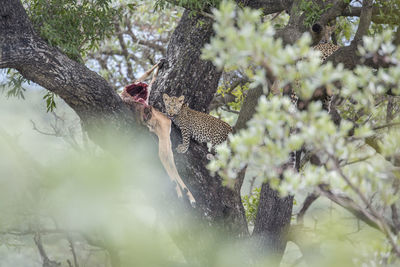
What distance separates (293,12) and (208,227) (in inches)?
69.6

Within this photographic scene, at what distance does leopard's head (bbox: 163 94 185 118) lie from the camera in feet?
12.6

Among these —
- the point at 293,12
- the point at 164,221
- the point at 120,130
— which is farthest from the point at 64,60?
the point at 293,12

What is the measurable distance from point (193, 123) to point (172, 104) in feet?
0.73

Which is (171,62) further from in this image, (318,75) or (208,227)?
(318,75)

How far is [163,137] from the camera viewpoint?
136 inches

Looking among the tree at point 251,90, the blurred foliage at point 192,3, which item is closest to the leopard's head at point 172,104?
the tree at point 251,90

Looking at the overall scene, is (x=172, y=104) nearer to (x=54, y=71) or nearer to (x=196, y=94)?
(x=196, y=94)

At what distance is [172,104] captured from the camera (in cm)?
388

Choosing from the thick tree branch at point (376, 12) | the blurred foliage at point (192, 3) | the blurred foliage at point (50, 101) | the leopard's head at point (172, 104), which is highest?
the blurred foliage at point (192, 3)

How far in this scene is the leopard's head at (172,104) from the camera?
12.6ft

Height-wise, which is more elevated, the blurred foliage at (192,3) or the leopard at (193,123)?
the blurred foliage at (192,3)

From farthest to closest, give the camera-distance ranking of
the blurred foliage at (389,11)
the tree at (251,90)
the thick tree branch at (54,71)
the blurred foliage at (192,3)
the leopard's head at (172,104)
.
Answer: the leopard's head at (172,104) < the blurred foliage at (389,11) < the blurred foliage at (192,3) < the thick tree branch at (54,71) < the tree at (251,90)

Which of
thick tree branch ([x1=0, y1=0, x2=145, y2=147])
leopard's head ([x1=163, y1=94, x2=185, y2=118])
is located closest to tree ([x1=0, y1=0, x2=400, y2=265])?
thick tree branch ([x1=0, y1=0, x2=145, y2=147])

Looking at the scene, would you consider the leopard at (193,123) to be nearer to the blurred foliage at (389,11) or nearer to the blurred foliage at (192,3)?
the blurred foliage at (192,3)
